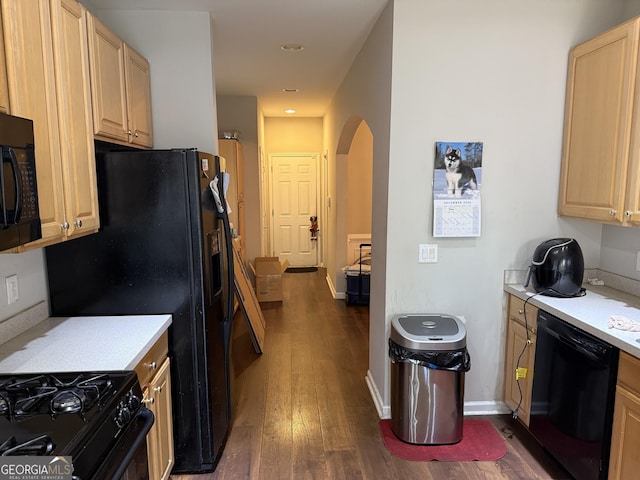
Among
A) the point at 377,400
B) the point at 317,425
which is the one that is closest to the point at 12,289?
the point at 317,425

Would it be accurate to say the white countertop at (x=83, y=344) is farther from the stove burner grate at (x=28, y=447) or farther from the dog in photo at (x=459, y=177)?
the dog in photo at (x=459, y=177)

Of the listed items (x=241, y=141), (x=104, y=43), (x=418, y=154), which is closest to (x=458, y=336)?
(x=418, y=154)

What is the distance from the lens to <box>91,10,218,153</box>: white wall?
2.73m

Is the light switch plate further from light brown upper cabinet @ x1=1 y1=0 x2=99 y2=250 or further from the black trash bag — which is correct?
light brown upper cabinet @ x1=1 y1=0 x2=99 y2=250

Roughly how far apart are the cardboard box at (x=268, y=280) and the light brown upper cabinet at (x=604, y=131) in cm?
362

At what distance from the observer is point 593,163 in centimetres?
240

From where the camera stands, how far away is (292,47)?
11.4 feet

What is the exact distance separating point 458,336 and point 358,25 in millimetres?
2174

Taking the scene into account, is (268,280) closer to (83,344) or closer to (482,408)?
(482,408)

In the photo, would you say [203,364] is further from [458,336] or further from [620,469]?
[620,469]

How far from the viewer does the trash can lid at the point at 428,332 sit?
243cm

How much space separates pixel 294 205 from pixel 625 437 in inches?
255

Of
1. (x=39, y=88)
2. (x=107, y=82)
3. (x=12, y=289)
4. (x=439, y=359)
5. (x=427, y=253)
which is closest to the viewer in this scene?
(x=39, y=88)

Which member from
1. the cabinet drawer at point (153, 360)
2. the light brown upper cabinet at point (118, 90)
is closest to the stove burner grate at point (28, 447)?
the cabinet drawer at point (153, 360)
